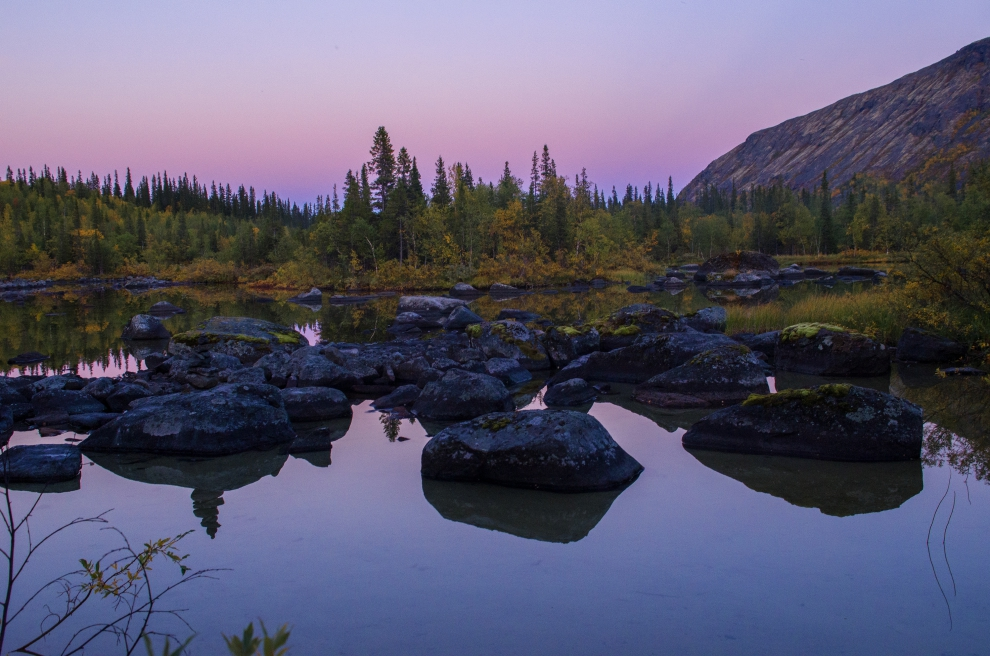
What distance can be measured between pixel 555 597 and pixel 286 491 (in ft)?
12.6

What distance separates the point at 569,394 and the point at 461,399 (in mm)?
2255

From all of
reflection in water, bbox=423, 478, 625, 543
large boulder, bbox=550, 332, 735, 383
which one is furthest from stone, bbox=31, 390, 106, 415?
large boulder, bbox=550, 332, 735, 383

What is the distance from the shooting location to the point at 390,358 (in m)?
14.4

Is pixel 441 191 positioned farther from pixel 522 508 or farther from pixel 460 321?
pixel 522 508

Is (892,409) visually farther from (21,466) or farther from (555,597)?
(21,466)

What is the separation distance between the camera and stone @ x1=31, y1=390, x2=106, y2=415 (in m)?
10.9

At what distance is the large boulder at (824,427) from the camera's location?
311 inches

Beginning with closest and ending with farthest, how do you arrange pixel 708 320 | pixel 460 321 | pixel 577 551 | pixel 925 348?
pixel 577 551
pixel 925 348
pixel 708 320
pixel 460 321

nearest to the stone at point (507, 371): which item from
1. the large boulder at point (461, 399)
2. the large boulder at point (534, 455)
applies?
the large boulder at point (461, 399)

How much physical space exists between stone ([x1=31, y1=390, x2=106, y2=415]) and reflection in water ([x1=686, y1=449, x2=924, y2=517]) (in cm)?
1006

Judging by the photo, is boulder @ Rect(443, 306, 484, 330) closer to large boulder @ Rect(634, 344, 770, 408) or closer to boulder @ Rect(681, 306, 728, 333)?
boulder @ Rect(681, 306, 728, 333)

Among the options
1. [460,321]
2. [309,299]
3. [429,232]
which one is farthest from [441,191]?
[460,321]

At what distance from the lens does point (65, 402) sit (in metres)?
11.0

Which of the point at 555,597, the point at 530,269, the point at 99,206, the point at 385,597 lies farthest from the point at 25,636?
the point at 99,206
